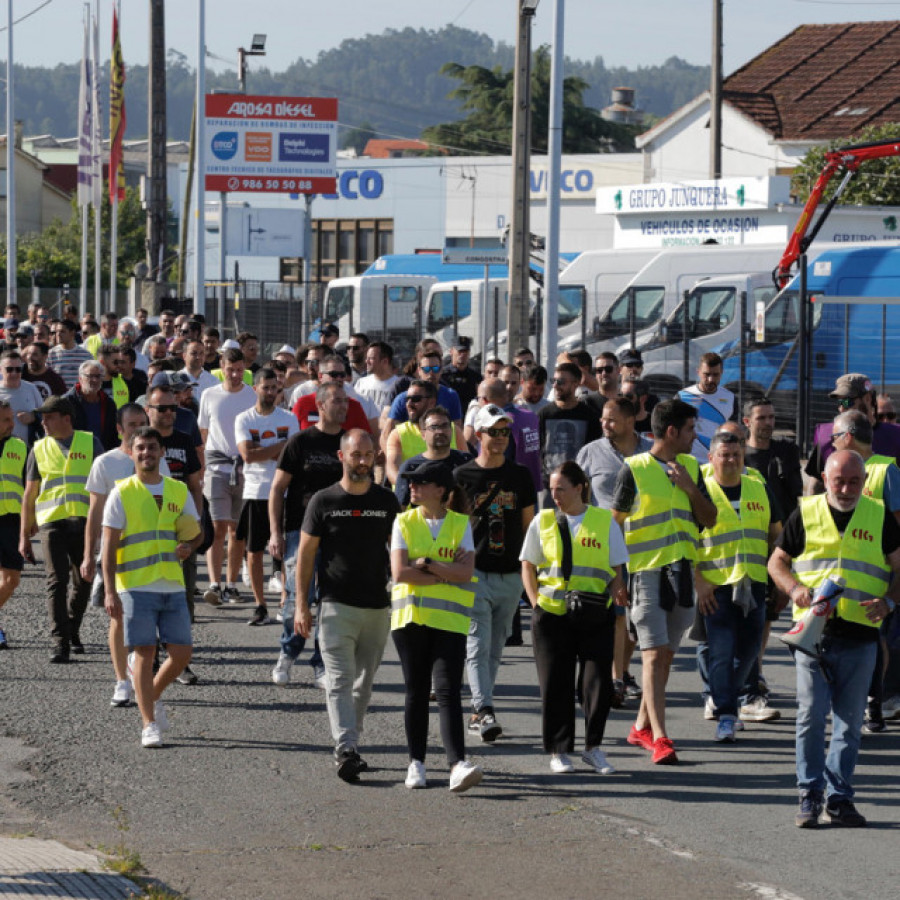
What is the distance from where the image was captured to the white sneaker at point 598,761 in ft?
27.1

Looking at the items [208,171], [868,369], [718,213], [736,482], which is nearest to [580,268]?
[718,213]

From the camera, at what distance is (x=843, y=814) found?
7.38m

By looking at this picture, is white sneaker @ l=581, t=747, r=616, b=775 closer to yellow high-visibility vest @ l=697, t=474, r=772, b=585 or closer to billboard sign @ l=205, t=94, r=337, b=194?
yellow high-visibility vest @ l=697, t=474, r=772, b=585

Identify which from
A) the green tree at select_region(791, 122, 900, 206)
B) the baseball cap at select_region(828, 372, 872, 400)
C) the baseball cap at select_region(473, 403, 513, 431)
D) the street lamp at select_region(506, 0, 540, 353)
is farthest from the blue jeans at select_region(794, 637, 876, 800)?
the green tree at select_region(791, 122, 900, 206)

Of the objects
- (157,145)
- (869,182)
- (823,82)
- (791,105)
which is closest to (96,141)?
(157,145)

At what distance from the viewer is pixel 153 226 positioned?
116 feet

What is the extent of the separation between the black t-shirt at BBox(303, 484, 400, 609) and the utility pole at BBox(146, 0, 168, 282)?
26.8 metres

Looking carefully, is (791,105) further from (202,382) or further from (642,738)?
(642,738)

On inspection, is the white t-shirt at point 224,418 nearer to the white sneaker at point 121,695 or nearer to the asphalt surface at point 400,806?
the asphalt surface at point 400,806

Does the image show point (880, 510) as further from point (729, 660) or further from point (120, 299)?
point (120, 299)

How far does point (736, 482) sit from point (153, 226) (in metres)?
27.7

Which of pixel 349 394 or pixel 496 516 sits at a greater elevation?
pixel 349 394

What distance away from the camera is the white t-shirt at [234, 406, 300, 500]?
40.8 feet

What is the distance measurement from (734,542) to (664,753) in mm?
1288
